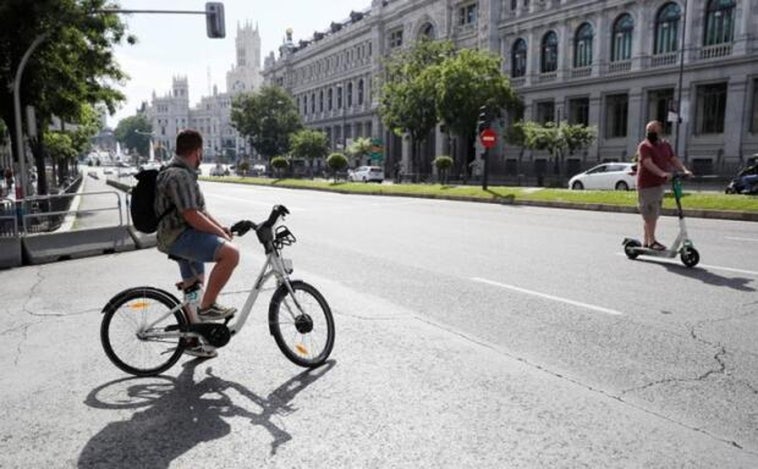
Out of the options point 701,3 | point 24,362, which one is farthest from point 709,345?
point 701,3

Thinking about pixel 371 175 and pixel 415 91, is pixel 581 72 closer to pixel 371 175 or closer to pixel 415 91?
pixel 415 91

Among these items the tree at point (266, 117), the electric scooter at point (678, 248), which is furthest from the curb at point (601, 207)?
the tree at point (266, 117)

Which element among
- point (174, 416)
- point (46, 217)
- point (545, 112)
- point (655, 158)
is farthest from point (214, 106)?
point (174, 416)

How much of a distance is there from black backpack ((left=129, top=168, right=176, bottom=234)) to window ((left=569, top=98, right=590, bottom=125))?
4319 centimetres

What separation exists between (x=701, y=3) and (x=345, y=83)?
164ft

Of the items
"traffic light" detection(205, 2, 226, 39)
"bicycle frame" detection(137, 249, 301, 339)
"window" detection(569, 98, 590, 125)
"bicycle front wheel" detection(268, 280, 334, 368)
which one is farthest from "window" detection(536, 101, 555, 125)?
"bicycle frame" detection(137, 249, 301, 339)

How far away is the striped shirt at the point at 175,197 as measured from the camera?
421 cm

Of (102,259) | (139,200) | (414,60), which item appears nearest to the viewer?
(139,200)

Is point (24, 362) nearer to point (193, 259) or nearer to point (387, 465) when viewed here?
point (193, 259)

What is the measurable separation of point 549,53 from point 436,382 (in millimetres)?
46494

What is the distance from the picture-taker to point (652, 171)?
27.6ft

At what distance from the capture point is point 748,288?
22.2 feet

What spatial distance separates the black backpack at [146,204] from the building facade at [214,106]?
581ft

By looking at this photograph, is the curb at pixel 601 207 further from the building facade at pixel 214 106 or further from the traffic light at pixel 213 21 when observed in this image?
the building facade at pixel 214 106
